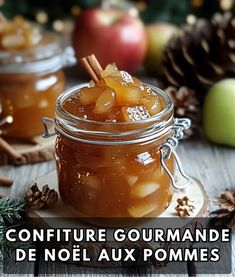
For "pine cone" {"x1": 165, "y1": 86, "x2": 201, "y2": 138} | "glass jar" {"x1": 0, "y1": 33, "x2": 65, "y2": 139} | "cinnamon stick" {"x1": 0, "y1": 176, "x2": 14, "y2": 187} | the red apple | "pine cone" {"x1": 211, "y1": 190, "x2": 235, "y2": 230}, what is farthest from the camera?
the red apple

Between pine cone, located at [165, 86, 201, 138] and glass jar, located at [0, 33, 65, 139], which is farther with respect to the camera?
pine cone, located at [165, 86, 201, 138]

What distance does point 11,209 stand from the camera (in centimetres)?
121

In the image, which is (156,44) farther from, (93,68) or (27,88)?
(93,68)

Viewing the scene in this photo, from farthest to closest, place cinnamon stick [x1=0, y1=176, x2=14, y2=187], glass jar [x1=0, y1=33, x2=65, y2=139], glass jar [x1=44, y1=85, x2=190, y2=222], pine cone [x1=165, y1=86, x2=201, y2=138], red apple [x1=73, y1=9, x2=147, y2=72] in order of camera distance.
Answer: red apple [x1=73, y1=9, x2=147, y2=72], pine cone [x1=165, y1=86, x2=201, y2=138], glass jar [x1=0, y1=33, x2=65, y2=139], cinnamon stick [x1=0, y1=176, x2=14, y2=187], glass jar [x1=44, y1=85, x2=190, y2=222]

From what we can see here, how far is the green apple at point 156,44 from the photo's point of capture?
6.66 feet

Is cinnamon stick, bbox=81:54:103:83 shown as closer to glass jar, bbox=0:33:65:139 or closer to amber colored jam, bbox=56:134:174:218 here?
amber colored jam, bbox=56:134:174:218

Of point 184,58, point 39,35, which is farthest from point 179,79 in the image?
Result: point 39,35

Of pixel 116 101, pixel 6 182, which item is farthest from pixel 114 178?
pixel 6 182

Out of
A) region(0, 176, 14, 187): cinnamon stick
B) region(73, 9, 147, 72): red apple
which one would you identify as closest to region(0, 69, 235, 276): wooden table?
region(0, 176, 14, 187): cinnamon stick

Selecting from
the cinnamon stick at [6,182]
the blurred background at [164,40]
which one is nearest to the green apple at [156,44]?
the blurred background at [164,40]

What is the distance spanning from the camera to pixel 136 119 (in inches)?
44.4

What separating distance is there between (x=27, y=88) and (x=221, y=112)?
457 mm

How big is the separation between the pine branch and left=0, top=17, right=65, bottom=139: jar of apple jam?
309 mm

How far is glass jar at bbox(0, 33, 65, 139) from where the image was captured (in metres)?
1.50
